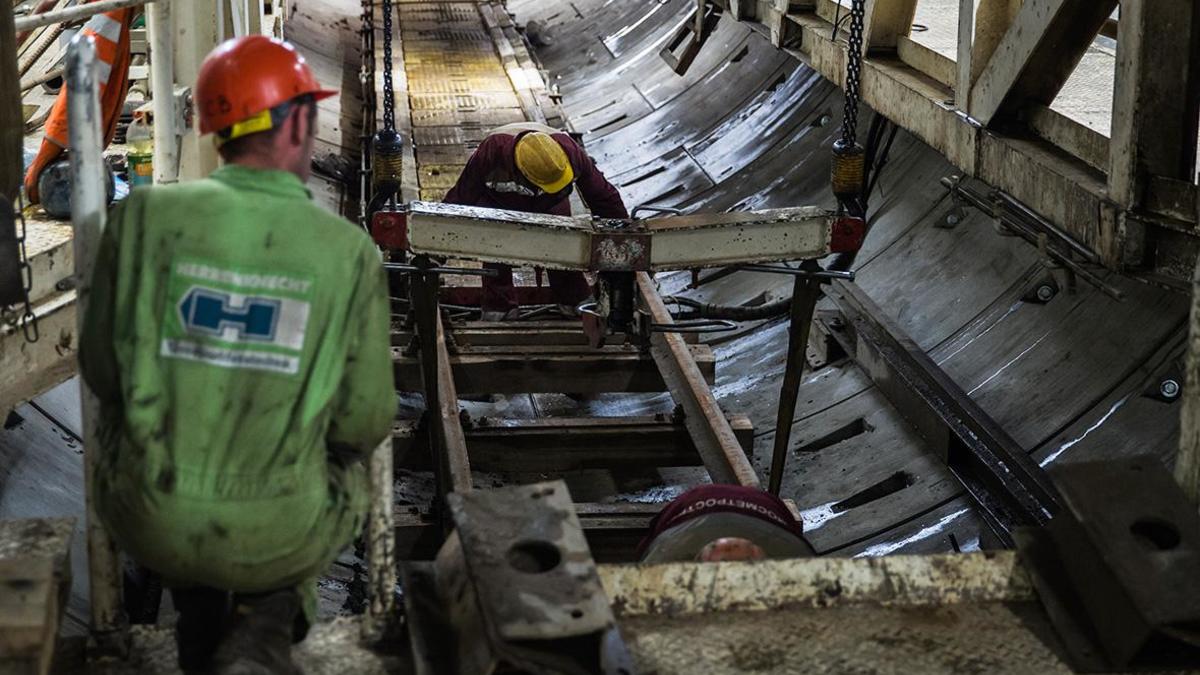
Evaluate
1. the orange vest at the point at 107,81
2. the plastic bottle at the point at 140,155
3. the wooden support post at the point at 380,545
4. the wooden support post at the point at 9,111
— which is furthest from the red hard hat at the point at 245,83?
the orange vest at the point at 107,81

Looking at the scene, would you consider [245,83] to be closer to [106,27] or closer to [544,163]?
[106,27]

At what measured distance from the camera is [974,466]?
20.2 ft

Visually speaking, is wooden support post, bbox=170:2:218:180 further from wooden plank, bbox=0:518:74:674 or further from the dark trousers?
wooden plank, bbox=0:518:74:674

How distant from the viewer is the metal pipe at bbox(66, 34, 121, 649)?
9.70 ft

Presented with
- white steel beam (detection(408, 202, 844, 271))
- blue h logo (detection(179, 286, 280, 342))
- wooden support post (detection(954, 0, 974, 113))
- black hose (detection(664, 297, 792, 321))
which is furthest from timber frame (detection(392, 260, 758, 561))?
blue h logo (detection(179, 286, 280, 342))

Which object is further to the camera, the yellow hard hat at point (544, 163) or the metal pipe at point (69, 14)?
the yellow hard hat at point (544, 163)

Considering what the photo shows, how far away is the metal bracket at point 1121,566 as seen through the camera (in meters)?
3.22

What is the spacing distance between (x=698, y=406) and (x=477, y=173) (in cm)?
154

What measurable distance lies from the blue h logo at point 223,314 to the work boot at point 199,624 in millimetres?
541

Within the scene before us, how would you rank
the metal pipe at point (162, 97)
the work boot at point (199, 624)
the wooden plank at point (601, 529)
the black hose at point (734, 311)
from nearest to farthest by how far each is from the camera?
the work boot at point (199, 624)
the metal pipe at point (162, 97)
the wooden plank at point (601, 529)
the black hose at point (734, 311)

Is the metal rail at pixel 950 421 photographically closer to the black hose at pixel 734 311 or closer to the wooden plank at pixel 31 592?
the black hose at pixel 734 311

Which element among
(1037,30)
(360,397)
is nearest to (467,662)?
(360,397)

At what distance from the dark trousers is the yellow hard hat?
979mm

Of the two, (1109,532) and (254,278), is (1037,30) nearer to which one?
(1109,532)
